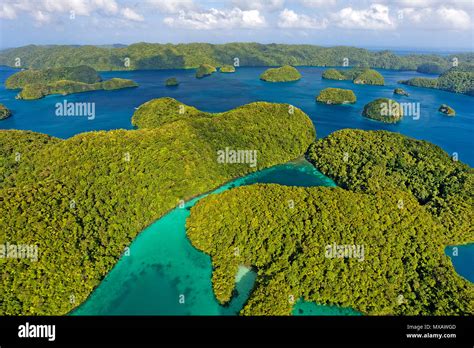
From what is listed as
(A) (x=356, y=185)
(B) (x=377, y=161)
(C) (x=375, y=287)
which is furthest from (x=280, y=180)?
(C) (x=375, y=287)

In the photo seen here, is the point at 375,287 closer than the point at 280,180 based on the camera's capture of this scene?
Yes

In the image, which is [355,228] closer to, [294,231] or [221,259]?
[294,231]

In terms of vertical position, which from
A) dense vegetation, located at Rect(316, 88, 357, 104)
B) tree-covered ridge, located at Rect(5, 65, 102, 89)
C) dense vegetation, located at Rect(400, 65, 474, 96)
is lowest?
dense vegetation, located at Rect(316, 88, 357, 104)

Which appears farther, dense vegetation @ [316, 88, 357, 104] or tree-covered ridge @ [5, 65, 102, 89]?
tree-covered ridge @ [5, 65, 102, 89]

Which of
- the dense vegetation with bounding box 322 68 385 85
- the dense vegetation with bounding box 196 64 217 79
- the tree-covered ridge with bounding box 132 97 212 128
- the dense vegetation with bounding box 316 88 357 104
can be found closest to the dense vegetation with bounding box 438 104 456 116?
the dense vegetation with bounding box 316 88 357 104
